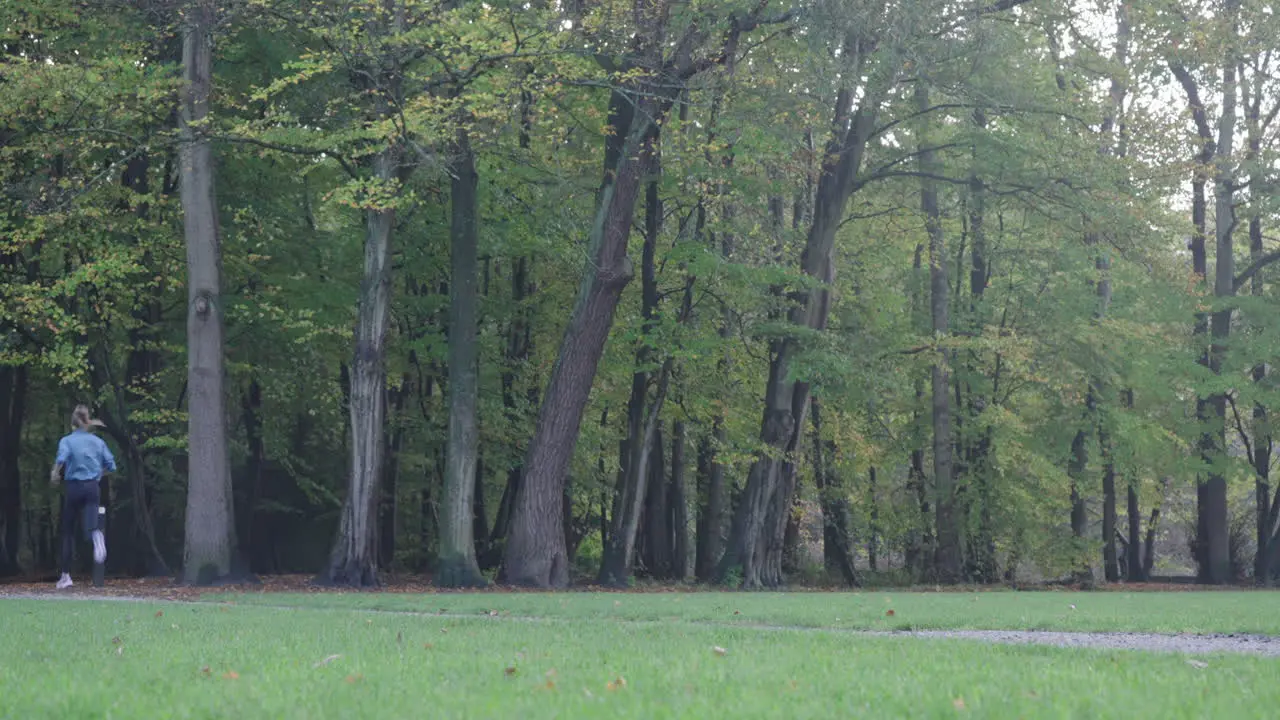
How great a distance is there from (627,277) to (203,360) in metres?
6.60

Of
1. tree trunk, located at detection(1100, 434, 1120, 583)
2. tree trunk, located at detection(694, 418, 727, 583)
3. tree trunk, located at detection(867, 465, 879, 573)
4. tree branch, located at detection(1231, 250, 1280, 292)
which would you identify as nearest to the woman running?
tree trunk, located at detection(694, 418, 727, 583)

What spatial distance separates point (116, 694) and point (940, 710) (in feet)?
11.2

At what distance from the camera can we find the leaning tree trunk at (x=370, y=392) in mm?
20891

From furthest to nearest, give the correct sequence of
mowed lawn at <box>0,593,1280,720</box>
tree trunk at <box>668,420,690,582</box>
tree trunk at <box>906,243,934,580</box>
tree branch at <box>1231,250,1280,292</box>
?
tree trunk at <box>906,243,934,580</box> → tree branch at <box>1231,250,1280,292</box> → tree trunk at <box>668,420,690,582</box> → mowed lawn at <box>0,593,1280,720</box>

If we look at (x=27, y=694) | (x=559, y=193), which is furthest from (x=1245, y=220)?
(x=27, y=694)

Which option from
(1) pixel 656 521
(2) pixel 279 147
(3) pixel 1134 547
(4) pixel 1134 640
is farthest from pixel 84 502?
(3) pixel 1134 547

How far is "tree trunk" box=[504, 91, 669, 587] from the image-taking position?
21.6 metres

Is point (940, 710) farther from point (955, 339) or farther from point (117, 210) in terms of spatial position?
point (955, 339)

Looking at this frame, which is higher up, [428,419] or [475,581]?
[428,419]

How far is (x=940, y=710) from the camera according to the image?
16.7ft

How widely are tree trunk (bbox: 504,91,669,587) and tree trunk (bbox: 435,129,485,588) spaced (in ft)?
2.62

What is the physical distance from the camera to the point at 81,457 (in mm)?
17016

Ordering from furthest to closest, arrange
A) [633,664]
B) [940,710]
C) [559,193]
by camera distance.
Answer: [559,193] → [633,664] → [940,710]

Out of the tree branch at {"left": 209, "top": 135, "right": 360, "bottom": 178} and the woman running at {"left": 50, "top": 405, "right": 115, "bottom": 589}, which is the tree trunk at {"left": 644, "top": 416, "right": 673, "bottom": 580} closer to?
the tree branch at {"left": 209, "top": 135, "right": 360, "bottom": 178}
